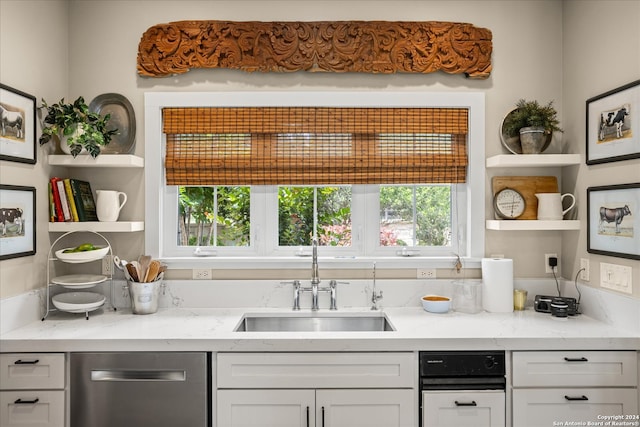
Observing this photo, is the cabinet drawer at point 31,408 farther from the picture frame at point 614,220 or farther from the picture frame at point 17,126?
the picture frame at point 614,220

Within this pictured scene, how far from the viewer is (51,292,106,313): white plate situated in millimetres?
2305

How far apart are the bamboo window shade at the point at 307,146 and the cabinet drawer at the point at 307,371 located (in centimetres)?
105

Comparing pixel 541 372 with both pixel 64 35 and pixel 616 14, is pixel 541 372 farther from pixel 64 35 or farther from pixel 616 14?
pixel 64 35

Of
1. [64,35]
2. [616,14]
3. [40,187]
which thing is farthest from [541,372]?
[64,35]

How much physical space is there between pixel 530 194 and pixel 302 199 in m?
1.36

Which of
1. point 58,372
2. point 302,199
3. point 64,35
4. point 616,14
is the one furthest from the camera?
point 302,199

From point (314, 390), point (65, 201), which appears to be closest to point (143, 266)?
point (65, 201)

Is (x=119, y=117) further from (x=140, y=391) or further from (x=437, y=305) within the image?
(x=437, y=305)

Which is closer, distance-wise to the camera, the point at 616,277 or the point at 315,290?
the point at 616,277

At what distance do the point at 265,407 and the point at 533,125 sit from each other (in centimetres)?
203

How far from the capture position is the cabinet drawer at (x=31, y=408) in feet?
6.47

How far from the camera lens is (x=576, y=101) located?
2.48 metres

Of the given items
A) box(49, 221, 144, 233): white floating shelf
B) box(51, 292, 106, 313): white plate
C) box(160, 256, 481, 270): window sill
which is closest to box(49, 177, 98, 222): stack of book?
box(49, 221, 144, 233): white floating shelf

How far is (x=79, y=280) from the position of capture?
238 cm
